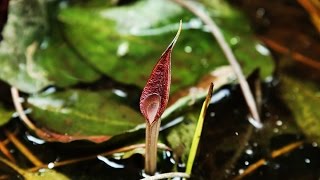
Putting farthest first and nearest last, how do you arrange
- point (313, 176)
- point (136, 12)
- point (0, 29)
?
point (136, 12), point (0, 29), point (313, 176)

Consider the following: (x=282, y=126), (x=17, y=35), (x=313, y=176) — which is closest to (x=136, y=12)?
(x=17, y=35)

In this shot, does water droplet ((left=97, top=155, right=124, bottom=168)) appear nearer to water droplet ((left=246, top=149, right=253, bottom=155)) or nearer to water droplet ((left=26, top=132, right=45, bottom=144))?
water droplet ((left=26, top=132, right=45, bottom=144))

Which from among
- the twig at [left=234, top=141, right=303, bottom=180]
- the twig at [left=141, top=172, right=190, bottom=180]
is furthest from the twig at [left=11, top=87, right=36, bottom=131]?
the twig at [left=234, top=141, right=303, bottom=180]

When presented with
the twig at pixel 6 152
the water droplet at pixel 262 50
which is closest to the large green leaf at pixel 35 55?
the twig at pixel 6 152

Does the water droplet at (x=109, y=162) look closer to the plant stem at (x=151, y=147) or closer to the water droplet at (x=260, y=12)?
the plant stem at (x=151, y=147)

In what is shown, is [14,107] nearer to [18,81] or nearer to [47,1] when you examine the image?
[18,81]

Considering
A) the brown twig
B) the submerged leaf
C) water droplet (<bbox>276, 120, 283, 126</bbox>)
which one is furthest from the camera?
the brown twig
